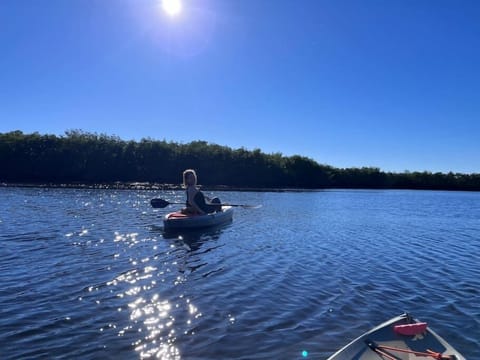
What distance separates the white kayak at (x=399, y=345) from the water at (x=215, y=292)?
1.01 metres

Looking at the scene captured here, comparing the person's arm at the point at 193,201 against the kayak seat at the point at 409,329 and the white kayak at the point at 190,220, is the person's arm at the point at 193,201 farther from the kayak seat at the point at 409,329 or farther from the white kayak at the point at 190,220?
the kayak seat at the point at 409,329

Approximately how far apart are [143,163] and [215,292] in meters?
82.3

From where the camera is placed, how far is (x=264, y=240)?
55.1 feet

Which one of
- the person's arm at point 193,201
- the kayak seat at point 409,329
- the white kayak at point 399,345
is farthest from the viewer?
the person's arm at point 193,201

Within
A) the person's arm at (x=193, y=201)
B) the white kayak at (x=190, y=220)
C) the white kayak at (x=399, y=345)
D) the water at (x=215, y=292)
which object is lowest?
the water at (x=215, y=292)

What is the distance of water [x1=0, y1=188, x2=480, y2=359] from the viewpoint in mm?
6465

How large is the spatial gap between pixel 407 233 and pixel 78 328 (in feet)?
58.6

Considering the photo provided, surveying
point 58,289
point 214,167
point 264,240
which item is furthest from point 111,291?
point 214,167

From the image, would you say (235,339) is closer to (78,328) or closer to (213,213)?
(78,328)

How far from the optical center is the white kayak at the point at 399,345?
203 inches

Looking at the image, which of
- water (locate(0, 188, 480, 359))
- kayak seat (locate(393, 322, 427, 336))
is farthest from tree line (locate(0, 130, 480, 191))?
kayak seat (locate(393, 322, 427, 336))

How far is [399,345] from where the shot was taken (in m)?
5.54

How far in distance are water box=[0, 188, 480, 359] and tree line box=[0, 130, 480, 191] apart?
68.1 meters

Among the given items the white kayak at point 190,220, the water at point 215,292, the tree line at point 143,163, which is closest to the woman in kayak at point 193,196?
the white kayak at point 190,220
